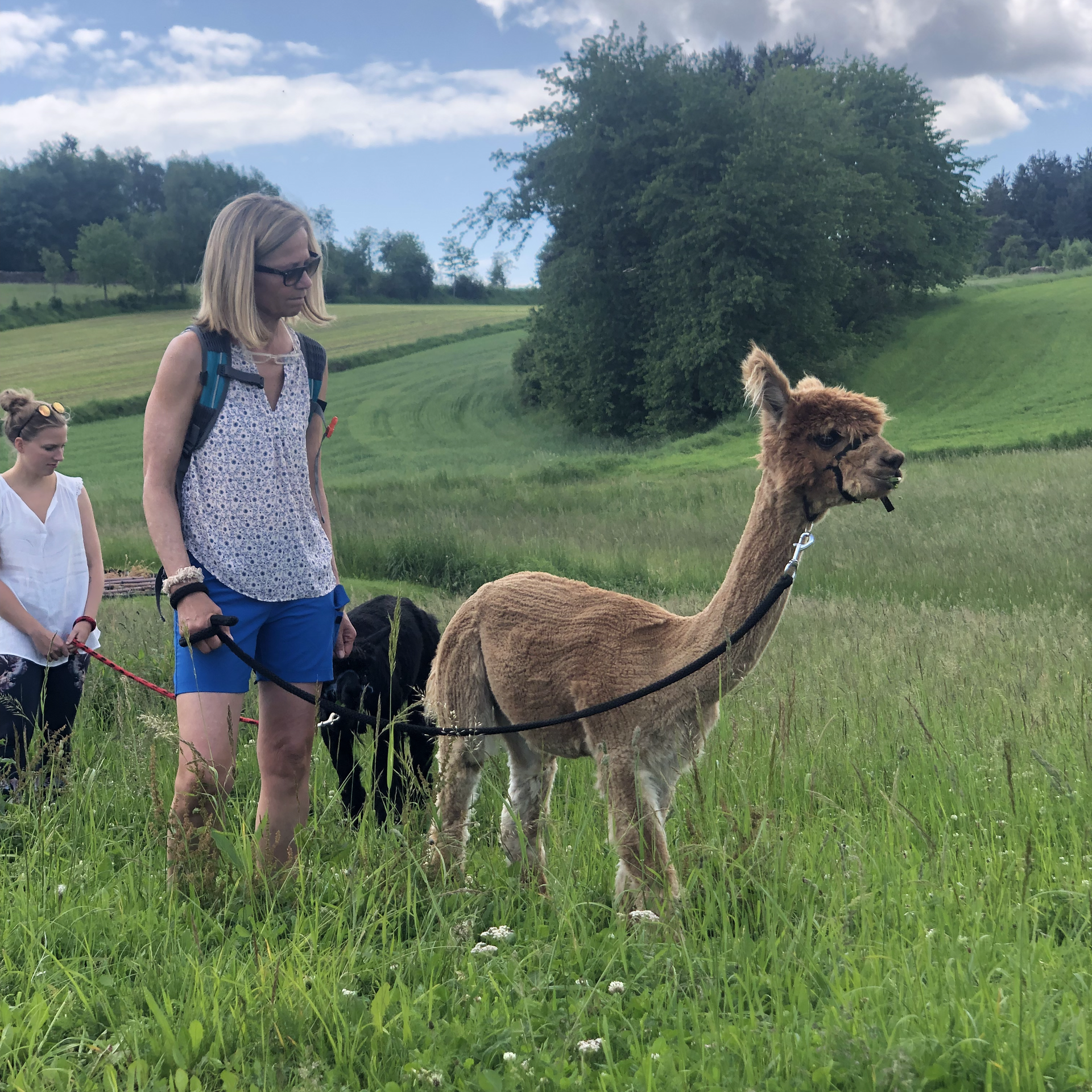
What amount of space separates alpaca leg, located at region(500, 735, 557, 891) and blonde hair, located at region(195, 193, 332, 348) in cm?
182

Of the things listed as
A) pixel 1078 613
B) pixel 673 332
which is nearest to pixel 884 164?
pixel 673 332

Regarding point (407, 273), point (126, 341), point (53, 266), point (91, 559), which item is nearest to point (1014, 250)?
point (407, 273)

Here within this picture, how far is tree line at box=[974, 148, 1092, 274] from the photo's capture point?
93.4 meters

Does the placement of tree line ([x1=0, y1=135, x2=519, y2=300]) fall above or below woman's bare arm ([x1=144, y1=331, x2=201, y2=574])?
above

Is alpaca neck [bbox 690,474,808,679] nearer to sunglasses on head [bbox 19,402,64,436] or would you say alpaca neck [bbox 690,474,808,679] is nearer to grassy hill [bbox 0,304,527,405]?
sunglasses on head [bbox 19,402,64,436]

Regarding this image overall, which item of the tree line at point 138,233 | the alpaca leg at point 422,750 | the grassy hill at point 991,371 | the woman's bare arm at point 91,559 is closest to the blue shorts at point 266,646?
the alpaca leg at point 422,750

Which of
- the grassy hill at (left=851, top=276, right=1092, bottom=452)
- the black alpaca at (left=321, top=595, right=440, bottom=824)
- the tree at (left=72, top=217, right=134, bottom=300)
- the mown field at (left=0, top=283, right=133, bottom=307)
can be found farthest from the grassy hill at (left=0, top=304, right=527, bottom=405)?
the black alpaca at (left=321, top=595, right=440, bottom=824)

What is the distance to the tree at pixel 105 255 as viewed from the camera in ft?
229

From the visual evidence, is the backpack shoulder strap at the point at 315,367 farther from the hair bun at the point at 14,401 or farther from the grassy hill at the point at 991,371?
the grassy hill at the point at 991,371

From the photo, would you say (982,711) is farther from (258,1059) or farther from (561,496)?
(561,496)

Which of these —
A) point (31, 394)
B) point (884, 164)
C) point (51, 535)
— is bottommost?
point (51, 535)

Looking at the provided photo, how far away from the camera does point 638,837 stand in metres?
2.96

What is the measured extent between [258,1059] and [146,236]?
3140 inches

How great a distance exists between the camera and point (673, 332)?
3725 centimetres
